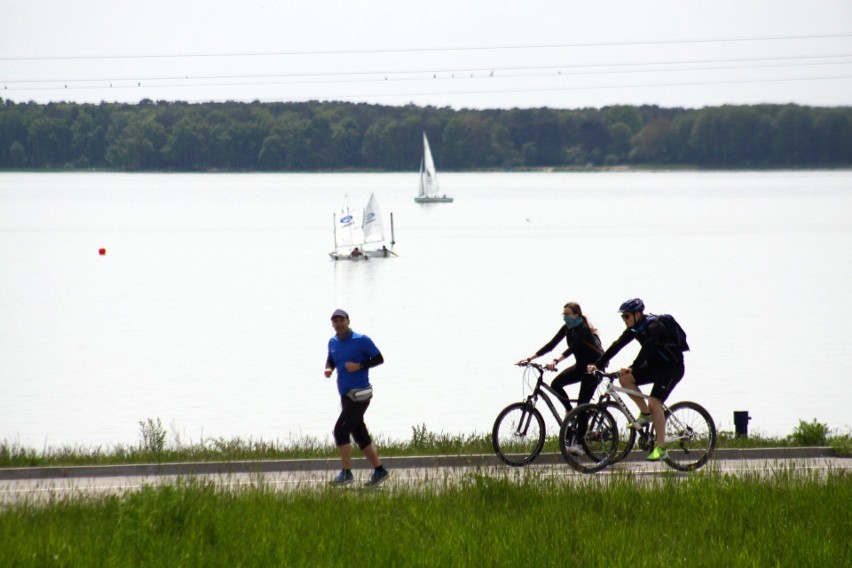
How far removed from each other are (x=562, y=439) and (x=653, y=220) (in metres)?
115

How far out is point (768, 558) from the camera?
973cm

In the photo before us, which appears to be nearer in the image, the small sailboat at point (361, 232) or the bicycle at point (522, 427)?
the bicycle at point (522, 427)

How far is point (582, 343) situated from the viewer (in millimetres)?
13672

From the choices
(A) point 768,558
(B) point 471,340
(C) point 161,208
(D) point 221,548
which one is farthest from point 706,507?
(C) point 161,208

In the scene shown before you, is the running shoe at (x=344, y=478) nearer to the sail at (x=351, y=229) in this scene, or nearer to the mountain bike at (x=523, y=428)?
the mountain bike at (x=523, y=428)

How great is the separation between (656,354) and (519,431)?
185cm

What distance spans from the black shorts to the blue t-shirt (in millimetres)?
2908

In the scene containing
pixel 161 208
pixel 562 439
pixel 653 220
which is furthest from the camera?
pixel 161 208

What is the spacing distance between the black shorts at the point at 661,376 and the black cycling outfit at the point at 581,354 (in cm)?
65

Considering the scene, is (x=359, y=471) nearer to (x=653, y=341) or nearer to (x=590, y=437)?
(x=590, y=437)

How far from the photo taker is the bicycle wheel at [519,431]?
1363 centimetres

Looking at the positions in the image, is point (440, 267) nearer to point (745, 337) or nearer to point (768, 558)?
point (745, 337)

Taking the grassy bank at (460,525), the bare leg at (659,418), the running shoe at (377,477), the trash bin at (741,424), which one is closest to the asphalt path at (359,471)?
the running shoe at (377,477)

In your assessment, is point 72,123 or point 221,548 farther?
point 72,123
